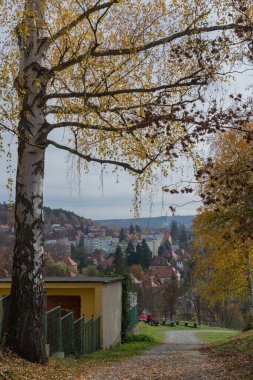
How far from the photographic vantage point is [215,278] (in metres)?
26.5

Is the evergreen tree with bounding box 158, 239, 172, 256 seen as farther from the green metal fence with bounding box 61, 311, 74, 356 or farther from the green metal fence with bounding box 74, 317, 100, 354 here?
the green metal fence with bounding box 61, 311, 74, 356

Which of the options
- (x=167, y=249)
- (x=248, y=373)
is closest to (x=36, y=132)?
(x=248, y=373)

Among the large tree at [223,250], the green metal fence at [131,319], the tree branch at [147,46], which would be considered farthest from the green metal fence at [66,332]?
the green metal fence at [131,319]

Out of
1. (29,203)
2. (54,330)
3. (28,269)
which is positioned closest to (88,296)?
(54,330)

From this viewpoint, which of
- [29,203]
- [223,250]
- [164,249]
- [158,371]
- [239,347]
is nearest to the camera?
[29,203]

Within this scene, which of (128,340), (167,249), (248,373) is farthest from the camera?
(167,249)

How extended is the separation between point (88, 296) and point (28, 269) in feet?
35.4

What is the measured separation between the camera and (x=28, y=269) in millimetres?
9633

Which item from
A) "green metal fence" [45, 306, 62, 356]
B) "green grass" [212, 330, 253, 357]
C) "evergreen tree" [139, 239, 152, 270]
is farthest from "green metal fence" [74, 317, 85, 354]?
"evergreen tree" [139, 239, 152, 270]

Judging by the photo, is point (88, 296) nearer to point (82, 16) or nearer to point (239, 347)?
point (239, 347)

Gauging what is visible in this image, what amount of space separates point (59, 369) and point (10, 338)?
118 centimetres

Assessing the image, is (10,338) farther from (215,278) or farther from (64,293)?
(215,278)

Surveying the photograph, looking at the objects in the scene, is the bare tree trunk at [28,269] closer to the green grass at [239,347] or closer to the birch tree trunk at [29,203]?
the birch tree trunk at [29,203]

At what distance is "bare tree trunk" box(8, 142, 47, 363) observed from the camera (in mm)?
9617
